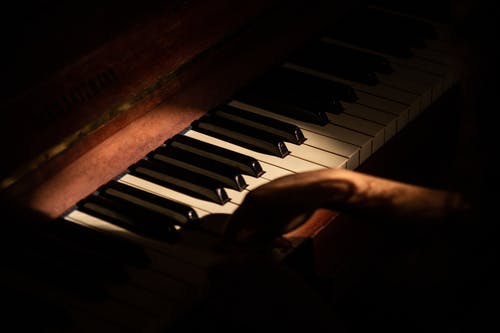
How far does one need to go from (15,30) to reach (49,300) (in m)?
0.67

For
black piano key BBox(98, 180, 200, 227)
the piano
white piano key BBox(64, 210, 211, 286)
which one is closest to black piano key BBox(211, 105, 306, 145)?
the piano

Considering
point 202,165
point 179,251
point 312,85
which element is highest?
point 312,85

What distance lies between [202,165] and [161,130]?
17 centimetres

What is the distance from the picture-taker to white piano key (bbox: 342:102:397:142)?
2172 millimetres

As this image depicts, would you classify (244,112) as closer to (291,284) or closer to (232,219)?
(232,219)

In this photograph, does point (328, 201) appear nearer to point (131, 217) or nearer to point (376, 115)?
point (131, 217)

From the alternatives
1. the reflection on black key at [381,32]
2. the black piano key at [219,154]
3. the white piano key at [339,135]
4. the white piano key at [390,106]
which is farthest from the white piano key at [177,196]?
the reflection on black key at [381,32]

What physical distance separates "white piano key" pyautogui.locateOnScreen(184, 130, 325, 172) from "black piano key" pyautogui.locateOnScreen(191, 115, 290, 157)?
0.01 metres

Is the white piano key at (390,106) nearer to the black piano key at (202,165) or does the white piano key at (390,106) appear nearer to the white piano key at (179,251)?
the black piano key at (202,165)

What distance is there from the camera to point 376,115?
7.23 ft

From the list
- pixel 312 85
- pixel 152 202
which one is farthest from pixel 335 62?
pixel 152 202

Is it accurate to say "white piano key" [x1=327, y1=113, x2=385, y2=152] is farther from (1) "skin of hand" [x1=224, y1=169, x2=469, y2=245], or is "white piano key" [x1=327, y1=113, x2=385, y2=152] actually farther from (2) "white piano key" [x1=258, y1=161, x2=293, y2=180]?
(1) "skin of hand" [x1=224, y1=169, x2=469, y2=245]

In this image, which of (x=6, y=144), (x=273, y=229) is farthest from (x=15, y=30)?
(x=273, y=229)

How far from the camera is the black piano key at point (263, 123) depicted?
210 cm
